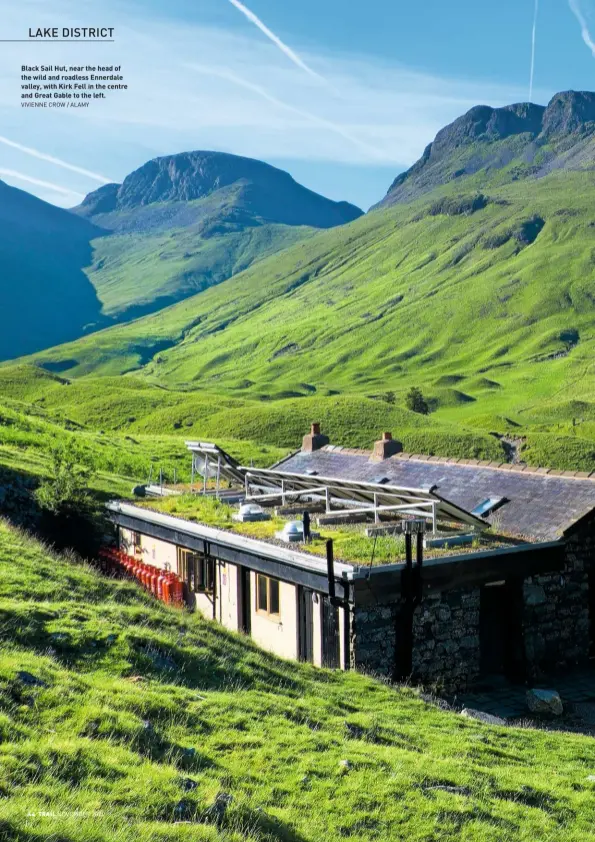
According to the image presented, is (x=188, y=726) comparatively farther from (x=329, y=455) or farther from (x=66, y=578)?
(x=329, y=455)

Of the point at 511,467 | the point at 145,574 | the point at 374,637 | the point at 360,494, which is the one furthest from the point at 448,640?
the point at 145,574

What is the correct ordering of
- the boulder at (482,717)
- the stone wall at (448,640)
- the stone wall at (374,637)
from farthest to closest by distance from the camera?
the stone wall at (448,640) → the stone wall at (374,637) → the boulder at (482,717)

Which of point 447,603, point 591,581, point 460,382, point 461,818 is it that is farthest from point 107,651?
point 460,382

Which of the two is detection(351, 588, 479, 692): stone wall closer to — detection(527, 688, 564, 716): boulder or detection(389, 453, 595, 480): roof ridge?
detection(527, 688, 564, 716): boulder

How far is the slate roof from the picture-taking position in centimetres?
2275

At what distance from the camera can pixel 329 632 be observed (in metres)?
19.6

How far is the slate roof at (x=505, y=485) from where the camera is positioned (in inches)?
896

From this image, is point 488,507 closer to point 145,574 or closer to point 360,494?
point 360,494

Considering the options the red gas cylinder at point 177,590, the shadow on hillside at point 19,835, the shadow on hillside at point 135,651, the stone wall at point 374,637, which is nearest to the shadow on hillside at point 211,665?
the shadow on hillside at point 135,651

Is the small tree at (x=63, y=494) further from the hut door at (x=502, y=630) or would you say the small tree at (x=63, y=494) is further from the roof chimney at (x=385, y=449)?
the hut door at (x=502, y=630)

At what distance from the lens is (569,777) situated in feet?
41.2

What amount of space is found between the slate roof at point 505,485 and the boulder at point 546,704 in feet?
14.3

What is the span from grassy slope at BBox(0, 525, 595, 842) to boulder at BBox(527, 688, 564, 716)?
133 inches

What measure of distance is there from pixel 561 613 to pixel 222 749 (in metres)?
14.5
